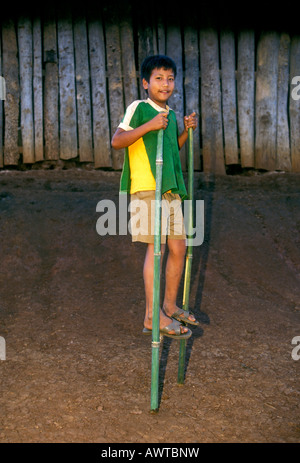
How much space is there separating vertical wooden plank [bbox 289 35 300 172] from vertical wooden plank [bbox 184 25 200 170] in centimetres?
140

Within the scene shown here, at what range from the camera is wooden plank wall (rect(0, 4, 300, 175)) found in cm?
799

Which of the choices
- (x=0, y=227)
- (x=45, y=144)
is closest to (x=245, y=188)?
(x=45, y=144)

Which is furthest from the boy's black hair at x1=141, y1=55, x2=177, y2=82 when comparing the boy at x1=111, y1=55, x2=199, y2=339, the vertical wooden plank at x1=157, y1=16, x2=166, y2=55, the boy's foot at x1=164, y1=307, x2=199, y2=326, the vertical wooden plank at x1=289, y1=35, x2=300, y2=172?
the vertical wooden plank at x1=289, y1=35, x2=300, y2=172

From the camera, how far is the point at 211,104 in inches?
320

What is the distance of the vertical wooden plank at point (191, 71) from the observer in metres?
8.10

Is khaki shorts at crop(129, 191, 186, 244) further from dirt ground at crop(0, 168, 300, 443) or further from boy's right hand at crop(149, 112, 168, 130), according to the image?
dirt ground at crop(0, 168, 300, 443)

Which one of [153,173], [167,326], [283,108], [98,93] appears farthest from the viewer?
[283,108]

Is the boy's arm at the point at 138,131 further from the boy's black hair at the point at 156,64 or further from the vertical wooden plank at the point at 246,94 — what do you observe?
the vertical wooden plank at the point at 246,94

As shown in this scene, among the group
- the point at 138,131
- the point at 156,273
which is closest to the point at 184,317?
the point at 156,273

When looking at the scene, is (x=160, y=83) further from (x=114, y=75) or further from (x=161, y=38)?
(x=161, y=38)

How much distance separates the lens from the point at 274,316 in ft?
16.9

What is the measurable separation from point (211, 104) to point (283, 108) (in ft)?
3.57

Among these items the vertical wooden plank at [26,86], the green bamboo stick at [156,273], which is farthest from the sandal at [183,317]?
the vertical wooden plank at [26,86]

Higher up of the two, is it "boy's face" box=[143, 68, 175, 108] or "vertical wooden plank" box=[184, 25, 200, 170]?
"vertical wooden plank" box=[184, 25, 200, 170]
